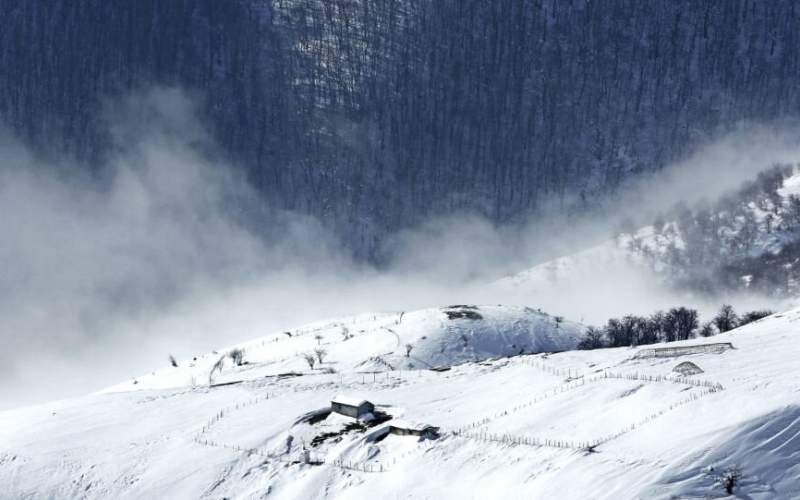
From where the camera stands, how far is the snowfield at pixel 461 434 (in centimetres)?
7419

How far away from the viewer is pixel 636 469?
73.8 m

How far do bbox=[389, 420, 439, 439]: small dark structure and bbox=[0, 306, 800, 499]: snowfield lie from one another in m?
0.59

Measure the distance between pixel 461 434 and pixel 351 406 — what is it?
14216 mm

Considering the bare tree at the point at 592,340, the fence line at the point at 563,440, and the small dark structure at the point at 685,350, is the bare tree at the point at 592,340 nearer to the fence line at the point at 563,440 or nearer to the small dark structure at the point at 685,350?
the small dark structure at the point at 685,350

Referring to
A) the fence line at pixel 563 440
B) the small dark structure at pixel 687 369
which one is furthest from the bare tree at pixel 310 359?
the small dark structure at pixel 687 369

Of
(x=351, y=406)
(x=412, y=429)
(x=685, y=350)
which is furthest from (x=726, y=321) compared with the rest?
(x=412, y=429)

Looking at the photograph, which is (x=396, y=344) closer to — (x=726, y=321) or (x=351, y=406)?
(x=351, y=406)

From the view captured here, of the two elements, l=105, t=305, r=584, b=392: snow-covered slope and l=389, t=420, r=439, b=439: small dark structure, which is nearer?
l=389, t=420, r=439, b=439: small dark structure

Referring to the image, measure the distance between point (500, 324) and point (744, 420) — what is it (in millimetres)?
91240

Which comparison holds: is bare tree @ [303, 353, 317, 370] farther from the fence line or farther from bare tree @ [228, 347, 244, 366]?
the fence line

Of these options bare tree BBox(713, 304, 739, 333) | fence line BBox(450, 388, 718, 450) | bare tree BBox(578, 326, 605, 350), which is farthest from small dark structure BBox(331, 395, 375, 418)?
bare tree BBox(713, 304, 739, 333)

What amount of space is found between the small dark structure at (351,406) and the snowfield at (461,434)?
1399 millimetres

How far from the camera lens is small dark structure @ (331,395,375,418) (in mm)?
99819

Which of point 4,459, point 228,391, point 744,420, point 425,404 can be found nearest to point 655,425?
point 744,420
